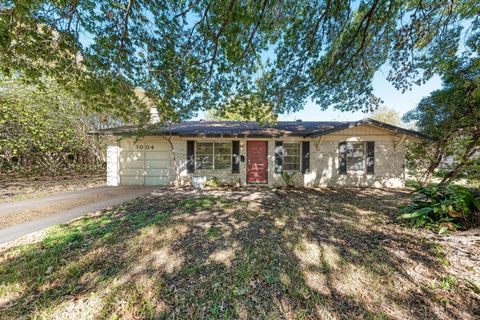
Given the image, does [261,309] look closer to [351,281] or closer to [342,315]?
[342,315]

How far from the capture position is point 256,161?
8.70 metres

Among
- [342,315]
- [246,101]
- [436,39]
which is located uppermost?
[436,39]

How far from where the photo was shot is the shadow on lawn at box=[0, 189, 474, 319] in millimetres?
1892

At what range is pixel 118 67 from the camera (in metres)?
4.32

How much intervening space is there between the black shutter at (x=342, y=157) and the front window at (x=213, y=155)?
5300 mm

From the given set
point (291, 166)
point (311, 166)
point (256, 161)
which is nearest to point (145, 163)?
point (256, 161)

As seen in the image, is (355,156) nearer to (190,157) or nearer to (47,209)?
(190,157)

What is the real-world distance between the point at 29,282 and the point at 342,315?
12.3 feet

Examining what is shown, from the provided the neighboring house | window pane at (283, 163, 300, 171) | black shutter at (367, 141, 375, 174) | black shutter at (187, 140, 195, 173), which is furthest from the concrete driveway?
black shutter at (367, 141, 375, 174)

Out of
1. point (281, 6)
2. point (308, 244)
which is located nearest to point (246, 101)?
point (281, 6)

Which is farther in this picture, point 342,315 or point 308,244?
point 308,244

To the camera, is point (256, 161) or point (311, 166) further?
point (256, 161)

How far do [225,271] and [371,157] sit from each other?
898cm

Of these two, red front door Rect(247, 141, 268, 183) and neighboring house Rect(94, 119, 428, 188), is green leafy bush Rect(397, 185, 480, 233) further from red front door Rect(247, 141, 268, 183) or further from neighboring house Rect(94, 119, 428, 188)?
red front door Rect(247, 141, 268, 183)
